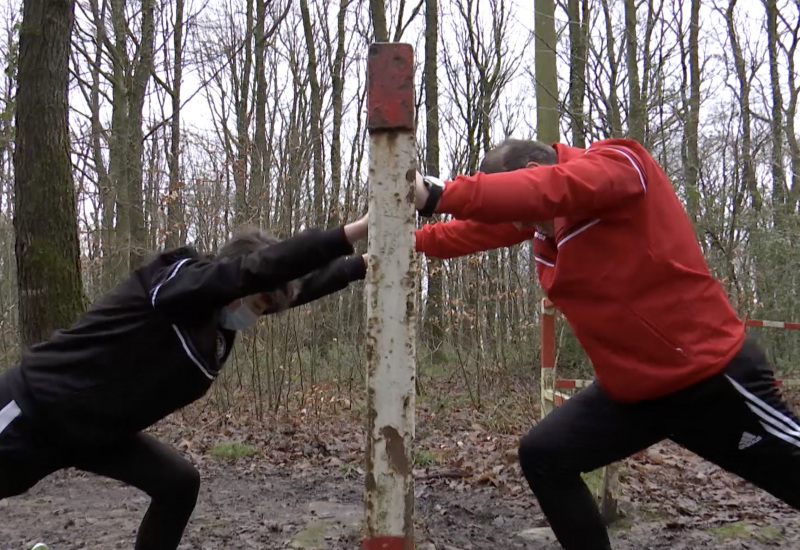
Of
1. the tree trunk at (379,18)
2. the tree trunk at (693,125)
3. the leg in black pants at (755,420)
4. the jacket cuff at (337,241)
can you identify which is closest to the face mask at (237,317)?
the jacket cuff at (337,241)

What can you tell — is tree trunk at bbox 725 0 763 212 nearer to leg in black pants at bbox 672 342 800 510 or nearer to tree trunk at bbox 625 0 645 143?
tree trunk at bbox 625 0 645 143

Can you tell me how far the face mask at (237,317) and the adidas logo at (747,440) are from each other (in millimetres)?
1801

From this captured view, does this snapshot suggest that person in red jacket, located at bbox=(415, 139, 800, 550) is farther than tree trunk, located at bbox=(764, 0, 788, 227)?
No

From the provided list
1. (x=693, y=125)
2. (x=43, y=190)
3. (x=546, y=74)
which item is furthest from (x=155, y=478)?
(x=693, y=125)

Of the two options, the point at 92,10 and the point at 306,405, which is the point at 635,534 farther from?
the point at 92,10

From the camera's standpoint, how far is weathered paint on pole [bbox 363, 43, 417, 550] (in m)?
1.79

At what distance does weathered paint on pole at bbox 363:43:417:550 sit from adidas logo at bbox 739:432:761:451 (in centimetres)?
133

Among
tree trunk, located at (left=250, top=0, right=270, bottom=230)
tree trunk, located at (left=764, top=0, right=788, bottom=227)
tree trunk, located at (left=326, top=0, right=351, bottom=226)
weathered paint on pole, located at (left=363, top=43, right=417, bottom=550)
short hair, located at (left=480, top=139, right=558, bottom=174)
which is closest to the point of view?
weathered paint on pole, located at (left=363, top=43, right=417, bottom=550)

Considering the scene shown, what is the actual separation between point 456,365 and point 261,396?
2832mm

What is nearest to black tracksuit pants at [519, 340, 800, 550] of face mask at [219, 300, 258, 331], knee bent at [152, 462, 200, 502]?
face mask at [219, 300, 258, 331]

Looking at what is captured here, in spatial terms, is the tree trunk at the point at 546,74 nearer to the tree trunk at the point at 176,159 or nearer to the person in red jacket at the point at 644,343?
the tree trunk at the point at 176,159

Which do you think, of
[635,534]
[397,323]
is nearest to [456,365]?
[635,534]

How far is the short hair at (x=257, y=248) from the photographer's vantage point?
2713 mm

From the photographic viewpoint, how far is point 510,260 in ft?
30.0
